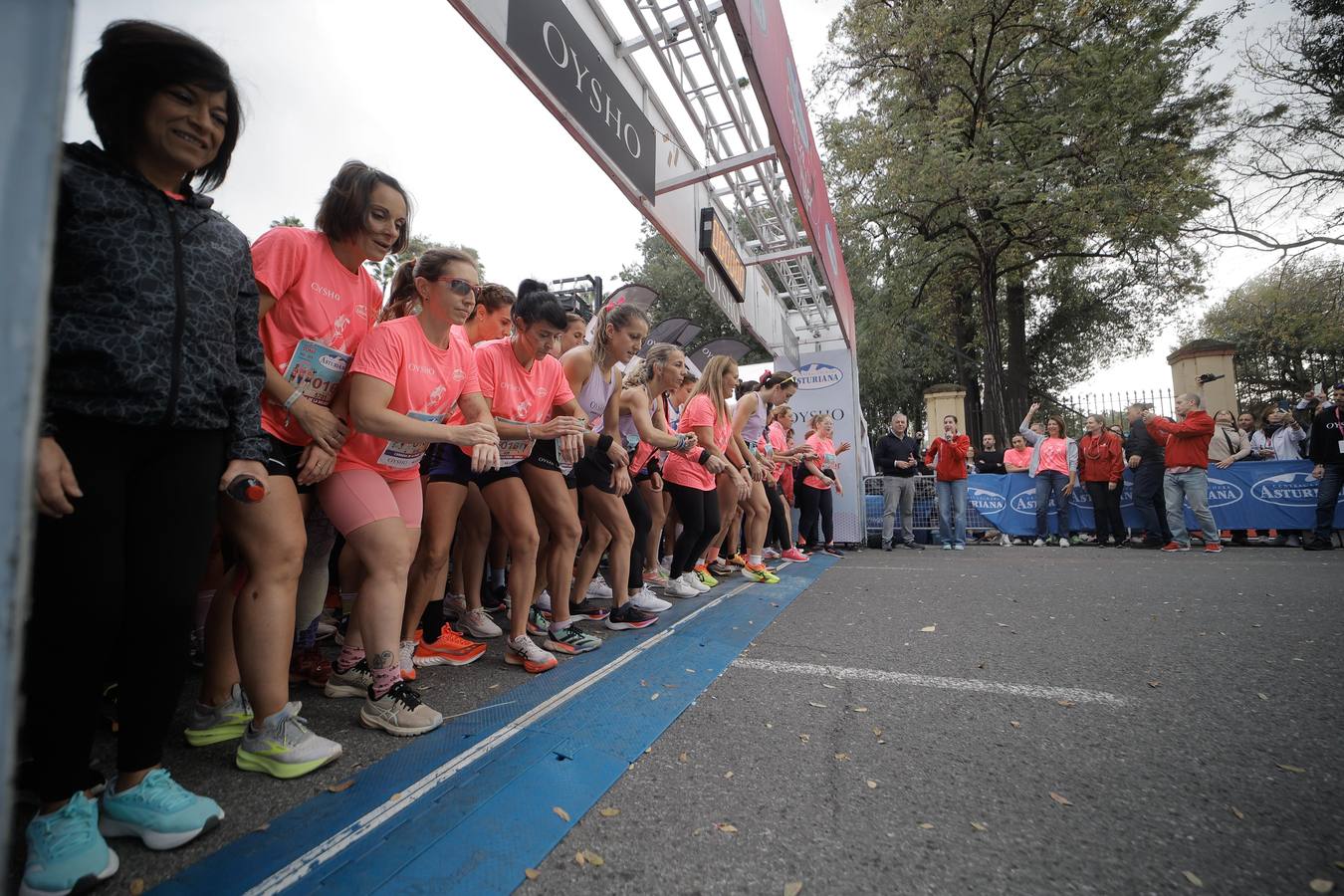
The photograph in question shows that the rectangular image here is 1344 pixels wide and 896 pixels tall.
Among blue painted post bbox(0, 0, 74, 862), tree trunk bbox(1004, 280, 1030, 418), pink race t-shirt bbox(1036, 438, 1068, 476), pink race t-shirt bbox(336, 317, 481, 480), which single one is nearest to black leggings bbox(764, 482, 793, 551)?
pink race t-shirt bbox(1036, 438, 1068, 476)

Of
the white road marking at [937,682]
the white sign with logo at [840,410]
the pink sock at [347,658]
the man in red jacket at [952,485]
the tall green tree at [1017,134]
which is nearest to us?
the white road marking at [937,682]

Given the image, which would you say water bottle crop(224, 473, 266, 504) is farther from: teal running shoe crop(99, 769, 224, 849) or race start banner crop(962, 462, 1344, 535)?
race start banner crop(962, 462, 1344, 535)

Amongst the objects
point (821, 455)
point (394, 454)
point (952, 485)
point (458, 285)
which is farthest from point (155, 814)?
point (952, 485)

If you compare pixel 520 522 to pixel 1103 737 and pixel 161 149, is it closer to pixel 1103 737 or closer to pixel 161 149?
pixel 161 149

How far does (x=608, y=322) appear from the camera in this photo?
12.4ft

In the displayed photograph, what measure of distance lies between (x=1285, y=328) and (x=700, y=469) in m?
21.5

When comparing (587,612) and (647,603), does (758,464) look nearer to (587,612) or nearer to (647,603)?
(647,603)

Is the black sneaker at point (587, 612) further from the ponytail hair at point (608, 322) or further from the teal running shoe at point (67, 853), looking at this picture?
the teal running shoe at point (67, 853)

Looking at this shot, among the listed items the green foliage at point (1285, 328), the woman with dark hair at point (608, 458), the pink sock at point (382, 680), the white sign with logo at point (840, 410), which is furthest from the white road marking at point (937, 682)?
the green foliage at point (1285, 328)

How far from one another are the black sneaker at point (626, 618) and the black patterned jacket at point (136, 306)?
104 inches

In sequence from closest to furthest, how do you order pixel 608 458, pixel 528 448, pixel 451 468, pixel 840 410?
pixel 451 468 → pixel 528 448 → pixel 608 458 → pixel 840 410

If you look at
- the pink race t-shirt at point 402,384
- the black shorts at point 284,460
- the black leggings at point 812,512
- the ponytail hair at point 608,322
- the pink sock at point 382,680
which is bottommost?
the pink sock at point 382,680

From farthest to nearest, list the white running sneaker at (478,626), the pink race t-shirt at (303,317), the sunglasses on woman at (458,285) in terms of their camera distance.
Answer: the white running sneaker at (478,626), the sunglasses on woman at (458,285), the pink race t-shirt at (303,317)

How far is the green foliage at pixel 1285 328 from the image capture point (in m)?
15.7
